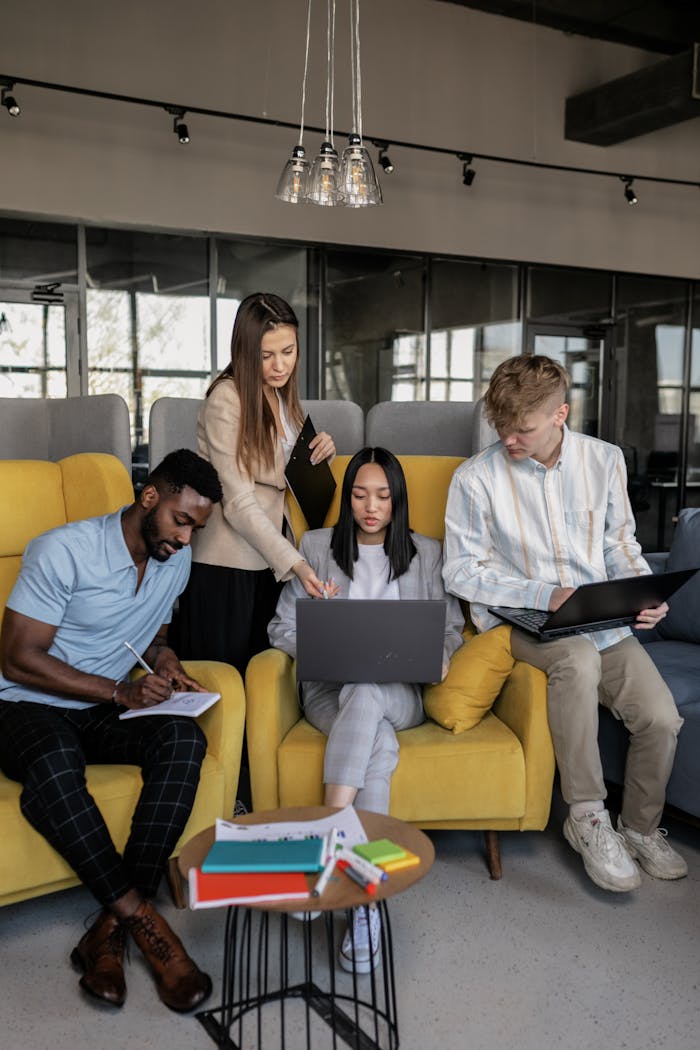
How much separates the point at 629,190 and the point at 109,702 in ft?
22.8

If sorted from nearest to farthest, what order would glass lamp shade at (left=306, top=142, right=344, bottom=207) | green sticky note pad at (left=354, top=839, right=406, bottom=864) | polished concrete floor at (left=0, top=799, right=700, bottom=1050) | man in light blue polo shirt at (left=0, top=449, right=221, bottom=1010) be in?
green sticky note pad at (left=354, top=839, right=406, bottom=864) → polished concrete floor at (left=0, top=799, right=700, bottom=1050) → man in light blue polo shirt at (left=0, top=449, right=221, bottom=1010) → glass lamp shade at (left=306, top=142, right=344, bottom=207)

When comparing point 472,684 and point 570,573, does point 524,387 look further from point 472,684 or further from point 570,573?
point 472,684

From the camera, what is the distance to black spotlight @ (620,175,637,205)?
783 centimetres

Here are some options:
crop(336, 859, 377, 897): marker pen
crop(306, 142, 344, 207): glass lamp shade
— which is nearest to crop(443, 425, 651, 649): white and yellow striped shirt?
crop(336, 859, 377, 897): marker pen

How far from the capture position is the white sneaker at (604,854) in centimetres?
234

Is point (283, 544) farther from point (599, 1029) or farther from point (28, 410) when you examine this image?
point (28, 410)

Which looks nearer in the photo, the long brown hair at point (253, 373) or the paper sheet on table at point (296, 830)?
the paper sheet on table at point (296, 830)

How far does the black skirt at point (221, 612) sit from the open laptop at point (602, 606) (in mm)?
723

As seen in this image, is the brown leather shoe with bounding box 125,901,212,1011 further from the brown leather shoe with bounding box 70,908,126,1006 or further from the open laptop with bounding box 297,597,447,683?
the open laptop with bounding box 297,597,447,683

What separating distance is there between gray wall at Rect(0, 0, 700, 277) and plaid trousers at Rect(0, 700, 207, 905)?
482 centimetres

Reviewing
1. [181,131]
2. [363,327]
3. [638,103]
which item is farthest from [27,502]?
[638,103]

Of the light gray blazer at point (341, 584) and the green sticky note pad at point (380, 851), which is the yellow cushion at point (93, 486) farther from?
the green sticky note pad at point (380, 851)

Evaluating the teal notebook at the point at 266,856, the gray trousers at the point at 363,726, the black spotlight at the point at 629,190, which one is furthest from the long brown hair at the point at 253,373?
the black spotlight at the point at 629,190

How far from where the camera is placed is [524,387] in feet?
8.46
